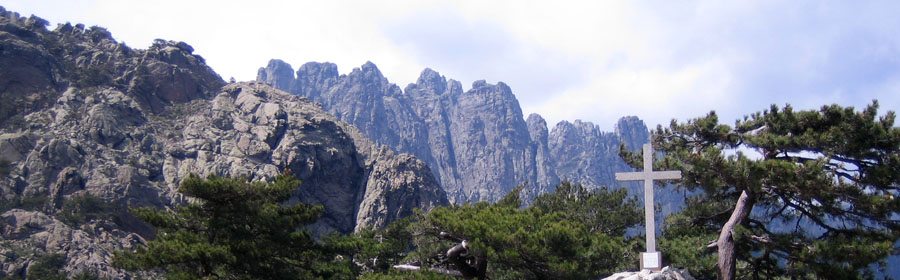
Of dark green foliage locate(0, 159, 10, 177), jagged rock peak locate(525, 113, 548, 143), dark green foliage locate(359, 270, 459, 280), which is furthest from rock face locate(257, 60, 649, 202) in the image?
dark green foliage locate(359, 270, 459, 280)

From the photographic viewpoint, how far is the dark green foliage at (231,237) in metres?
12.7

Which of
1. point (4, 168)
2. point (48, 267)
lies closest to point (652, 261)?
point (48, 267)

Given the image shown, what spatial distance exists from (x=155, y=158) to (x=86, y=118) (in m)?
7.39

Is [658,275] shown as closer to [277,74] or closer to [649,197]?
[649,197]

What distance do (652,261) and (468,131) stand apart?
495 feet

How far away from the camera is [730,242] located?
11.8 metres

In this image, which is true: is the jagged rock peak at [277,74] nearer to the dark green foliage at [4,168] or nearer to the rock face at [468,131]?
the rock face at [468,131]

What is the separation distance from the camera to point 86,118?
197 ft

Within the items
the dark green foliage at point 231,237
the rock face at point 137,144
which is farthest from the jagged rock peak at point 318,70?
the dark green foliage at point 231,237

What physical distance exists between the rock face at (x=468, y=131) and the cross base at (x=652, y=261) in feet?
423

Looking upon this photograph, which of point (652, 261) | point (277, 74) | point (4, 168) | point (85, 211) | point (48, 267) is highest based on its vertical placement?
point (277, 74)

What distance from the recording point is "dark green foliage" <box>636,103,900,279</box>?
1039 cm

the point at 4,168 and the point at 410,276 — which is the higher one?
the point at 4,168

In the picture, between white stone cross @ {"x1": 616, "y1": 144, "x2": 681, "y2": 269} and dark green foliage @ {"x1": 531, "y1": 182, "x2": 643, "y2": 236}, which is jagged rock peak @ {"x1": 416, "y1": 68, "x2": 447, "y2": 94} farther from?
white stone cross @ {"x1": 616, "y1": 144, "x2": 681, "y2": 269}
